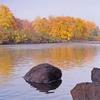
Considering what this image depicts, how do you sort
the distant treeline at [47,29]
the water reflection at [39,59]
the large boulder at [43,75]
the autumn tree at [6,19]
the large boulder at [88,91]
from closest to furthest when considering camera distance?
the large boulder at [88,91] → the large boulder at [43,75] → the water reflection at [39,59] → the distant treeline at [47,29] → the autumn tree at [6,19]

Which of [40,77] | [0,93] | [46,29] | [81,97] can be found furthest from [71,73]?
[46,29]

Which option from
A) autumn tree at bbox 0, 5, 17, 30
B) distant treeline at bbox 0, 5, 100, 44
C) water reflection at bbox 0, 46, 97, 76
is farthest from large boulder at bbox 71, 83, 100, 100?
autumn tree at bbox 0, 5, 17, 30

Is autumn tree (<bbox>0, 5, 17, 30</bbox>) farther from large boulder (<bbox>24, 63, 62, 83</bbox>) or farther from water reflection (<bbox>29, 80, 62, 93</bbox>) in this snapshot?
water reflection (<bbox>29, 80, 62, 93</bbox>)

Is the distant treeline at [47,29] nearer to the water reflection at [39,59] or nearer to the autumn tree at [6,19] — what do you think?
the autumn tree at [6,19]

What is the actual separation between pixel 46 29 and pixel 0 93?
83.5 meters

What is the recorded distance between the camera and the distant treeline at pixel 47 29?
271ft

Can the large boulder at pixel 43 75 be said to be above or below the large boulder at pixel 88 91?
below

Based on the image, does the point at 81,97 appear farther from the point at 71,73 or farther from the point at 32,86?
the point at 71,73

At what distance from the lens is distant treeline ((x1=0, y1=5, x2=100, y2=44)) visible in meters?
82.8

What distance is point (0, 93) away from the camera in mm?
17000

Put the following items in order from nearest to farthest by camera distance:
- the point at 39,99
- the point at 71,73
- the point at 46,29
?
1. the point at 39,99
2. the point at 71,73
3. the point at 46,29

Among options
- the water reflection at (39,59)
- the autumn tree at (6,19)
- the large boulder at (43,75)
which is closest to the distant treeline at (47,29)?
the autumn tree at (6,19)

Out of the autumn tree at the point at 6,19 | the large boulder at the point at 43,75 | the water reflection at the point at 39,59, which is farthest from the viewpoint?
the autumn tree at the point at 6,19

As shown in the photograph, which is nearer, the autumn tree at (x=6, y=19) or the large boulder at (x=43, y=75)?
the large boulder at (x=43, y=75)
